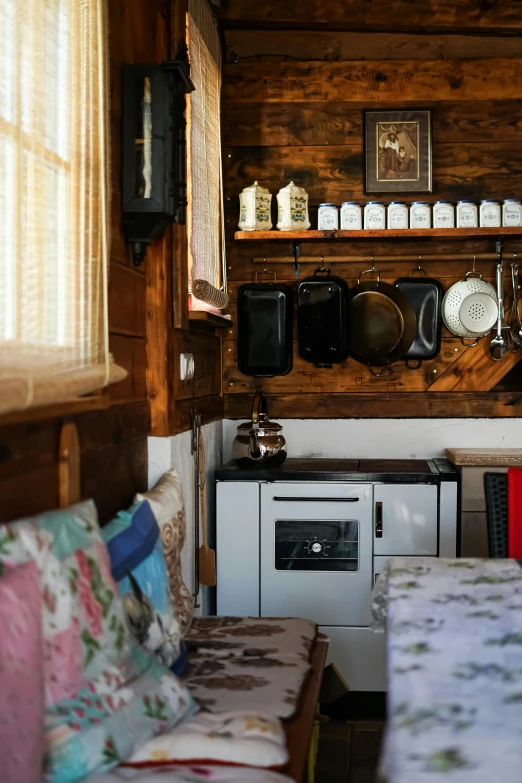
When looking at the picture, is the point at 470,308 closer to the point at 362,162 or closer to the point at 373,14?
the point at 362,162

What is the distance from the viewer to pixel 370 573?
10.6 feet

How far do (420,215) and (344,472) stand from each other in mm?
1132

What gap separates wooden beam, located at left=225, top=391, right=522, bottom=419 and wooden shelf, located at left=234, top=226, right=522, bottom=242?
70 cm

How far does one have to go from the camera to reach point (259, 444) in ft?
11.3

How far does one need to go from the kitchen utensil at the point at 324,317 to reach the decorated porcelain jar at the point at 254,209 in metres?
0.33

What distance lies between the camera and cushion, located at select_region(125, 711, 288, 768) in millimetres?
1527

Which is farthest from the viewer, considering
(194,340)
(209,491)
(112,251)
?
(209,491)

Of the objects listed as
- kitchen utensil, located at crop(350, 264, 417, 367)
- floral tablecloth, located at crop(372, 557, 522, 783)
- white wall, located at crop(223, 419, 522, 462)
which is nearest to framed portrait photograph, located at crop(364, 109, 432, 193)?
kitchen utensil, located at crop(350, 264, 417, 367)

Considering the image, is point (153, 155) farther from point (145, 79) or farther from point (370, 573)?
point (370, 573)

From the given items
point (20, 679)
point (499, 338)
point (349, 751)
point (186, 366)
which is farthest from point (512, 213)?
point (20, 679)

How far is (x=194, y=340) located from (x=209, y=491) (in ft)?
2.17

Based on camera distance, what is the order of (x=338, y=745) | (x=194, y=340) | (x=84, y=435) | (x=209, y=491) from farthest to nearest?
(x=209, y=491) → (x=194, y=340) → (x=338, y=745) → (x=84, y=435)

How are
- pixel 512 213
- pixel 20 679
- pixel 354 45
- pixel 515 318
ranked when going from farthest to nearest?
pixel 354 45, pixel 515 318, pixel 512 213, pixel 20 679

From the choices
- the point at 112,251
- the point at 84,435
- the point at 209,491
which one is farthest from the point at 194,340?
the point at 84,435
